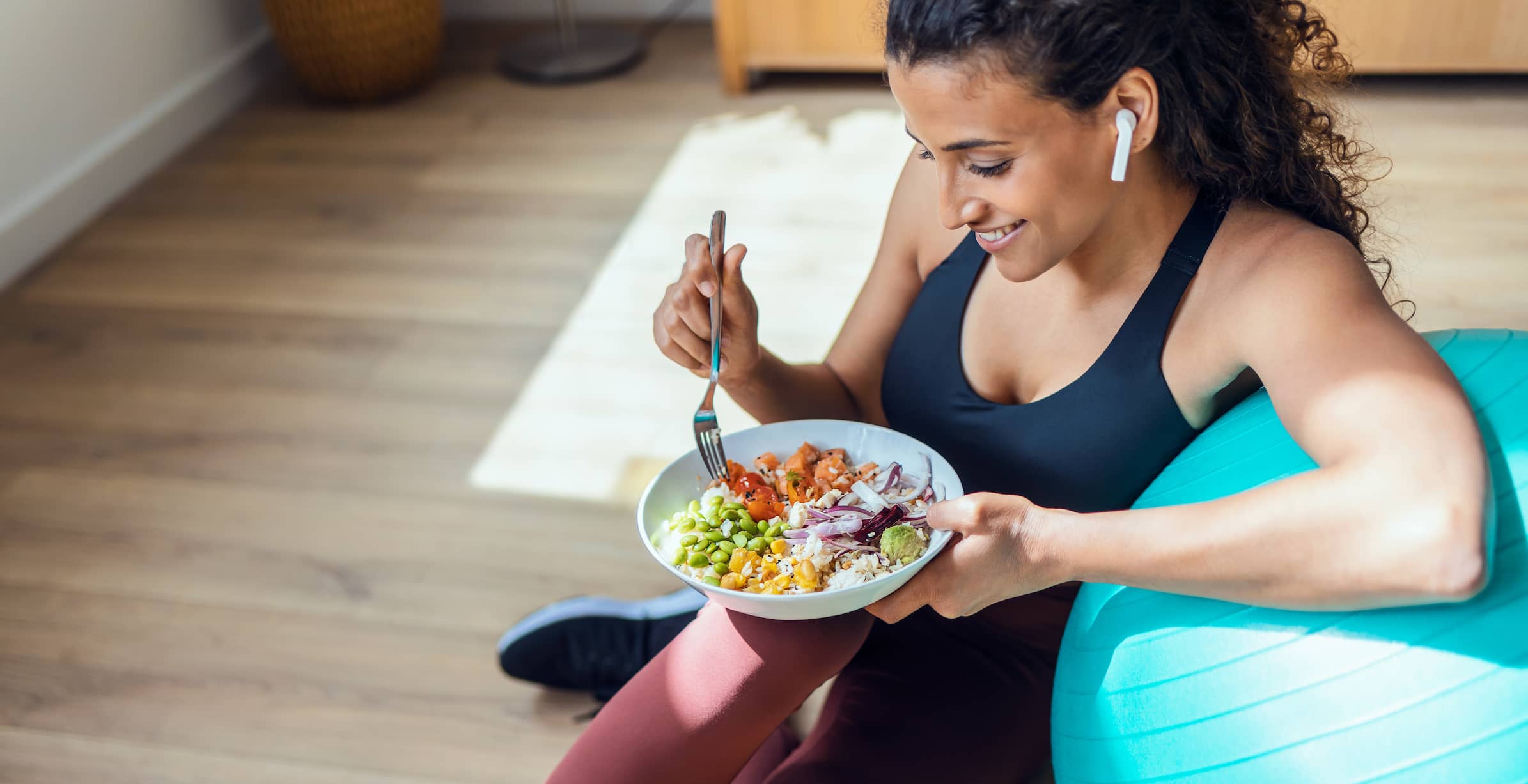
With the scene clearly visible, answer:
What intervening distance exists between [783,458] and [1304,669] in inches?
23.4

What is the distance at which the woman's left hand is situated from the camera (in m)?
1.07

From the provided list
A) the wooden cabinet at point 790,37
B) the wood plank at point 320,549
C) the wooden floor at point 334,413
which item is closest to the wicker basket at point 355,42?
the wooden floor at point 334,413

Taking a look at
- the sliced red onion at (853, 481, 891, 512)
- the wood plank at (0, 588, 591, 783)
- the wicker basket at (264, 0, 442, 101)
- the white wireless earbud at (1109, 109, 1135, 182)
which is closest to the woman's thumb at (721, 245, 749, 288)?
the sliced red onion at (853, 481, 891, 512)

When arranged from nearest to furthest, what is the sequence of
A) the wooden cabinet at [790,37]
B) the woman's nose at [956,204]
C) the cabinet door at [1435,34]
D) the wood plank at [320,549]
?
the woman's nose at [956,204], the wood plank at [320,549], the cabinet door at [1435,34], the wooden cabinet at [790,37]

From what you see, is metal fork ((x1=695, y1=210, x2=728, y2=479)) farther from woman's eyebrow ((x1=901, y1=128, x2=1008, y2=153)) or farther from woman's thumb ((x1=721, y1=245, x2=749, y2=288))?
woman's eyebrow ((x1=901, y1=128, x2=1008, y2=153))

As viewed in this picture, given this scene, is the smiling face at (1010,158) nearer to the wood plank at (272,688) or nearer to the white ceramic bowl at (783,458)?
the white ceramic bowl at (783,458)

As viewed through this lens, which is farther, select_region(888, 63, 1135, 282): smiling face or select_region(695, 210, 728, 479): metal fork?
select_region(695, 210, 728, 479): metal fork

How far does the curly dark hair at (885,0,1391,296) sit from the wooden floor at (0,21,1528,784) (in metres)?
1.11

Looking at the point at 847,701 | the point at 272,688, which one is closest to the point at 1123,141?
the point at 847,701

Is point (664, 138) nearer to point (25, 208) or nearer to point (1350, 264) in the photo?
point (25, 208)

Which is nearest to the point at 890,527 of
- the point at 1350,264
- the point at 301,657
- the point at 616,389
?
the point at 1350,264

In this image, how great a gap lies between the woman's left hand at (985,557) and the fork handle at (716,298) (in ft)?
1.05

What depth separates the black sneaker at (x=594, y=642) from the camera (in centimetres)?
172

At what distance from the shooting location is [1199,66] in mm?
1063
